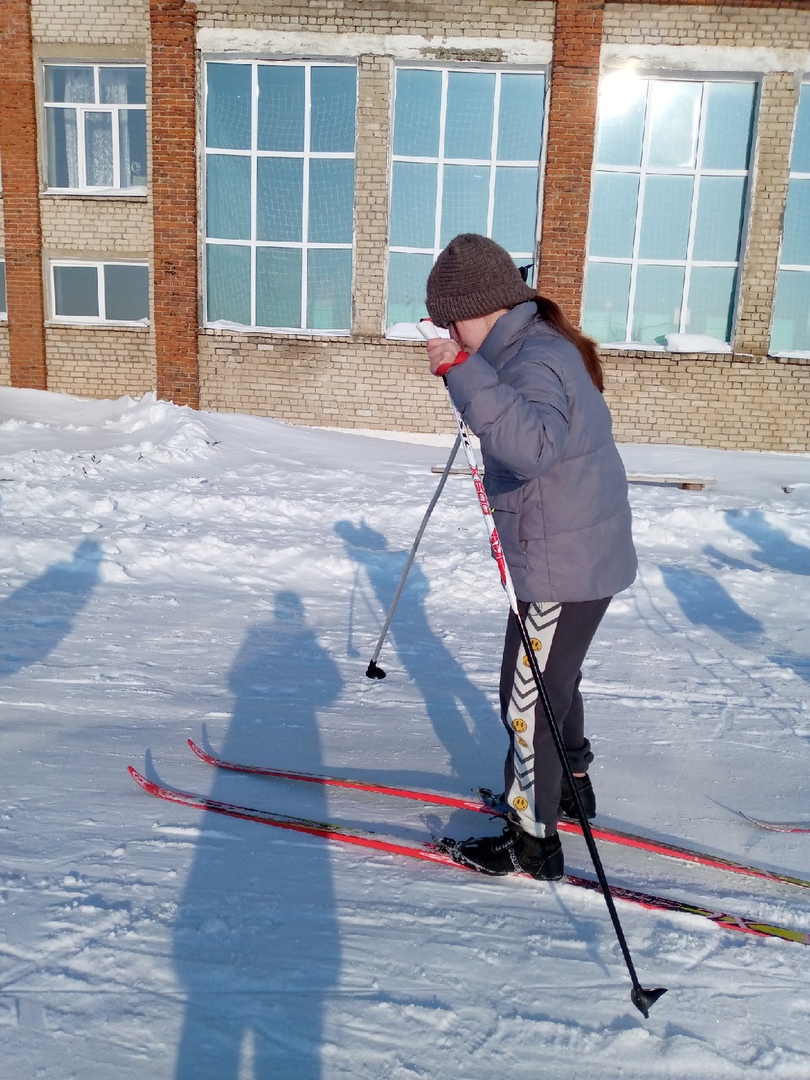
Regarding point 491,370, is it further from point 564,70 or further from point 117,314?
point 117,314

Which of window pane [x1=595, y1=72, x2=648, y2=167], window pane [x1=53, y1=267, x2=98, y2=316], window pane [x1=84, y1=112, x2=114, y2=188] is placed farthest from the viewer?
window pane [x1=53, y1=267, x2=98, y2=316]

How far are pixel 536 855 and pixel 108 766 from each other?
5.56ft

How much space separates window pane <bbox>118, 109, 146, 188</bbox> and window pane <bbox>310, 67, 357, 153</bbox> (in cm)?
273

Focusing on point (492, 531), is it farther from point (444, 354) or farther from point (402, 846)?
point (402, 846)

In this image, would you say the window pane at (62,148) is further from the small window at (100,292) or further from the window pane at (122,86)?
the small window at (100,292)

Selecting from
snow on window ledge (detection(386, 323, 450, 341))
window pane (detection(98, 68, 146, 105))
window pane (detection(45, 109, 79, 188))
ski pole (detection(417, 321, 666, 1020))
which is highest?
window pane (detection(98, 68, 146, 105))

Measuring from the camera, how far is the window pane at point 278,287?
1236 centimetres

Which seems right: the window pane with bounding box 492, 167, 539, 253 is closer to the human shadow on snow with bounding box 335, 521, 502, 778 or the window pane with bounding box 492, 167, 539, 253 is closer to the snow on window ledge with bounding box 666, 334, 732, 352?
the snow on window ledge with bounding box 666, 334, 732, 352

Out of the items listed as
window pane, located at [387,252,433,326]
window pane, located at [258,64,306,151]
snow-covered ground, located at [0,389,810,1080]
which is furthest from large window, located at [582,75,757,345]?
snow-covered ground, located at [0,389,810,1080]

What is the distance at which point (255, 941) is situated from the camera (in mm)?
2215

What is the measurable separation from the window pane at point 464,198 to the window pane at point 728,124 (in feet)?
10.7

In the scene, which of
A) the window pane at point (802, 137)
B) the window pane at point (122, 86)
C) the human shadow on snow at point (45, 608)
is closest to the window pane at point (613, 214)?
the window pane at point (802, 137)

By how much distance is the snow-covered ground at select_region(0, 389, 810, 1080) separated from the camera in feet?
6.40

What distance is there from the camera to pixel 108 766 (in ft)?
10.4
